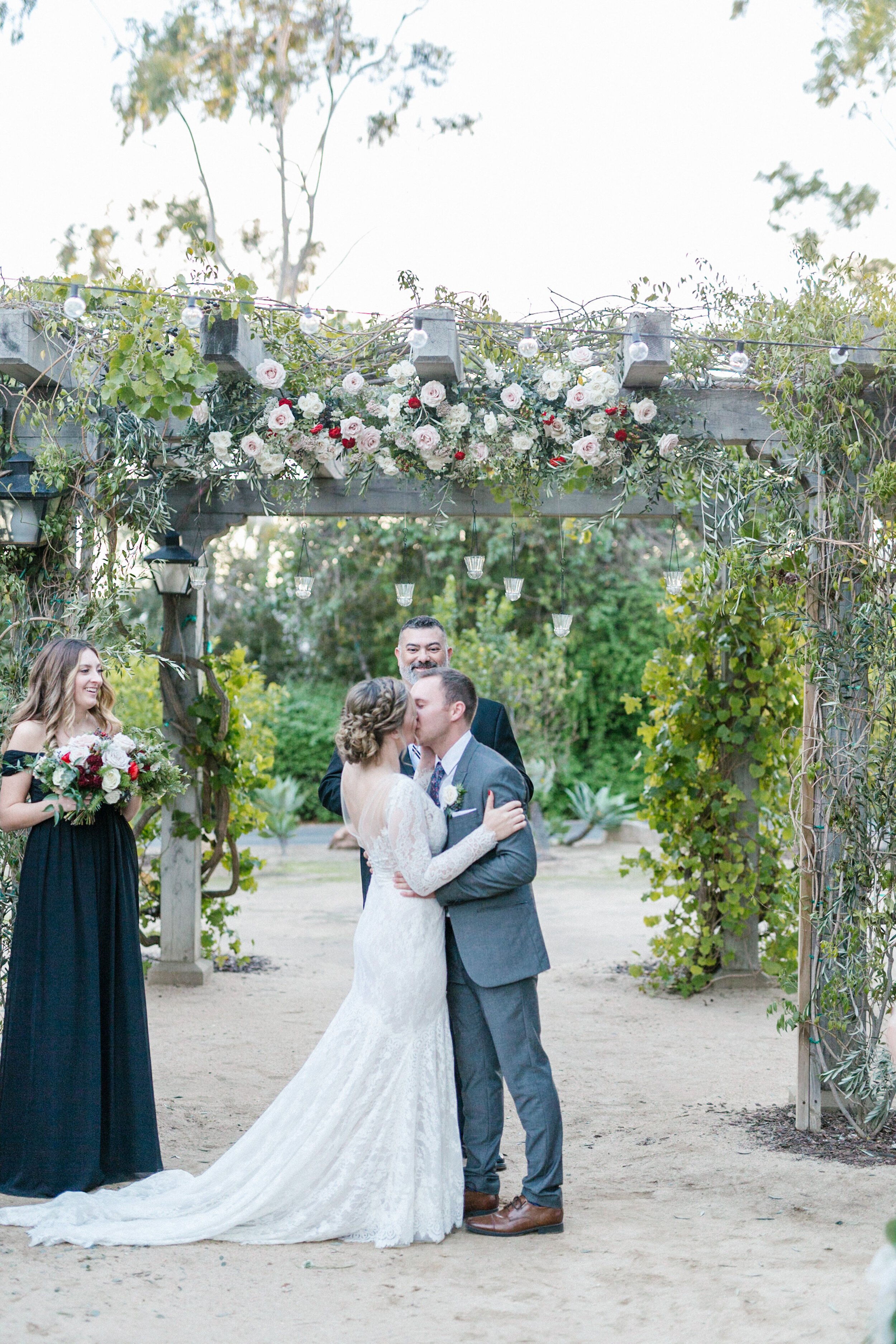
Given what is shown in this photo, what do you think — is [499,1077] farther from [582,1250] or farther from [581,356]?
[581,356]

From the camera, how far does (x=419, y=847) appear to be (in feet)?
11.6

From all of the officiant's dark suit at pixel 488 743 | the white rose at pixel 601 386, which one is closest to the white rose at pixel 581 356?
the white rose at pixel 601 386

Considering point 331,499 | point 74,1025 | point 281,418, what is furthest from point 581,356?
point 74,1025

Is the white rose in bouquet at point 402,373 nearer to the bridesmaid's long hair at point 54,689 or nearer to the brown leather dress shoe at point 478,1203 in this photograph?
the bridesmaid's long hair at point 54,689

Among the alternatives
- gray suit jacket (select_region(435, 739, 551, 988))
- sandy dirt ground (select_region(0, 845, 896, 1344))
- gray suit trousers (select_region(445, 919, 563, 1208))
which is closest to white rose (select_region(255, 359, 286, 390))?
gray suit jacket (select_region(435, 739, 551, 988))

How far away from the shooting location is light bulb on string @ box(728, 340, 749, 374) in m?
4.52

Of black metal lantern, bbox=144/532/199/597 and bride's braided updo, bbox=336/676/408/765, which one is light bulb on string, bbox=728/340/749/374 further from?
black metal lantern, bbox=144/532/199/597

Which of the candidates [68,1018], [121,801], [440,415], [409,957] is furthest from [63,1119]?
[440,415]

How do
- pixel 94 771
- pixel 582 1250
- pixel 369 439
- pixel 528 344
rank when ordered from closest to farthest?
pixel 582 1250 → pixel 94 771 → pixel 528 344 → pixel 369 439

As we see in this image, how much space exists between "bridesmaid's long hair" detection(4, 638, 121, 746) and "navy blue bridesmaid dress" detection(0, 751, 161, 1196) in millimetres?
147

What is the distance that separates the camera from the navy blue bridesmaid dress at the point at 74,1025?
3.81 m

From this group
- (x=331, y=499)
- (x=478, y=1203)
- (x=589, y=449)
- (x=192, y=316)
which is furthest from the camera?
(x=331, y=499)

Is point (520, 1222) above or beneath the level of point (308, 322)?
beneath

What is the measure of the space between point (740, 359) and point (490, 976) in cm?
249
